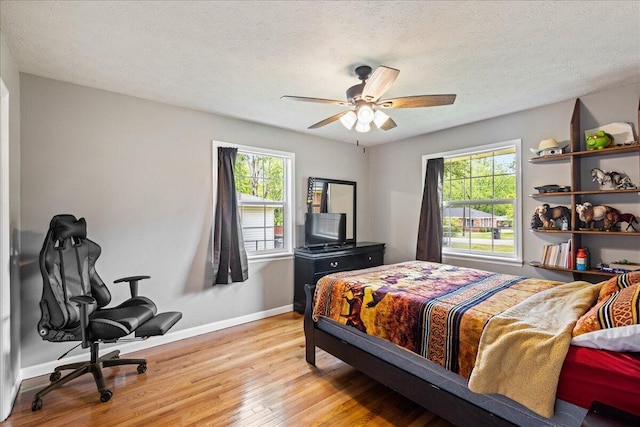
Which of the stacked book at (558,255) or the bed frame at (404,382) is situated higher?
the stacked book at (558,255)

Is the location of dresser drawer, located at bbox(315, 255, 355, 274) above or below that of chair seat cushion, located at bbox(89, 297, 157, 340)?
above

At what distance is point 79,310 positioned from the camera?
7.54 ft

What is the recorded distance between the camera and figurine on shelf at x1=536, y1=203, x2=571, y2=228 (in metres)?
3.17

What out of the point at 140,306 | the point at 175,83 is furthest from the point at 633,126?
the point at 140,306

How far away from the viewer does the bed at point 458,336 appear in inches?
55.4

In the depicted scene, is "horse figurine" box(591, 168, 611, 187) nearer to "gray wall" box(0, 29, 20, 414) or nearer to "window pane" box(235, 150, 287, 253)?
"window pane" box(235, 150, 287, 253)

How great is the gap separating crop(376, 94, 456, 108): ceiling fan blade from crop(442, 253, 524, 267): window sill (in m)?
2.30

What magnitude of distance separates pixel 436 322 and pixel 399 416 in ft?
2.44

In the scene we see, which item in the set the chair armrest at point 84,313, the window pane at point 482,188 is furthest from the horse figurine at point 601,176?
the chair armrest at point 84,313

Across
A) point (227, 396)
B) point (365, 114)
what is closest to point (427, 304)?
point (365, 114)

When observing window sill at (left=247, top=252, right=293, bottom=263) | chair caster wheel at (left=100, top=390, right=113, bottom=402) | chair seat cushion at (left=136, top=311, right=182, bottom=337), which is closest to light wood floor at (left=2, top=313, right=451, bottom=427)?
chair caster wheel at (left=100, top=390, right=113, bottom=402)

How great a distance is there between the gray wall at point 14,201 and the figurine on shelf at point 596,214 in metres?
4.82

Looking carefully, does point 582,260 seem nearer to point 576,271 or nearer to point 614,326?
point 576,271

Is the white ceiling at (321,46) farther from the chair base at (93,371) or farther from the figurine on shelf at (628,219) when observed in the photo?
the chair base at (93,371)
